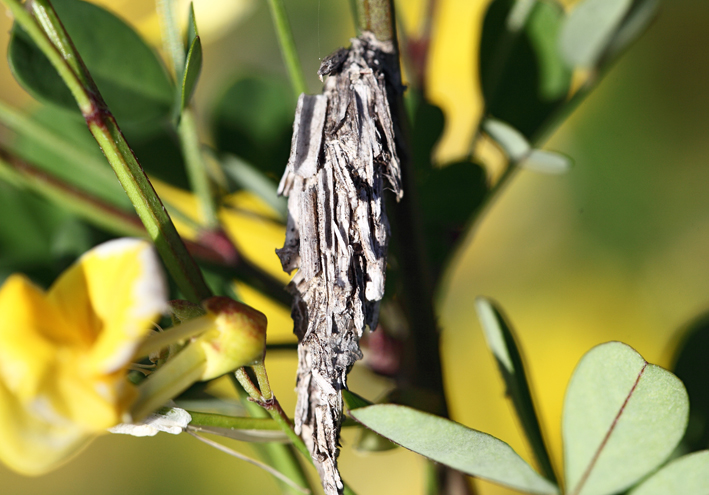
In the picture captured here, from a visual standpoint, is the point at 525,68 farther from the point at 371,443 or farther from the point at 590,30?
the point at 371,443

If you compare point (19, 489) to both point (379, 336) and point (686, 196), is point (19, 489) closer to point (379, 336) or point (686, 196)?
point (379, 336)

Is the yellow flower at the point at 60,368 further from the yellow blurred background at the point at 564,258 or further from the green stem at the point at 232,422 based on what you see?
the yellow blurred background at the point at 564,258

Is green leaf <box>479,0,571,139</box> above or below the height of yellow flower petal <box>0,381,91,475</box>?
above

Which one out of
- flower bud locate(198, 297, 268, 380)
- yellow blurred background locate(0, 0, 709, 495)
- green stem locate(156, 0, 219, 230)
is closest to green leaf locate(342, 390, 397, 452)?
flower bud locate(198, 297, 268, 380)

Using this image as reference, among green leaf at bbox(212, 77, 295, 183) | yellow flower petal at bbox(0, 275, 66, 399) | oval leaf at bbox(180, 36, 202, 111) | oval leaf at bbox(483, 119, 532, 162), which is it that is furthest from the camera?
green leaf at bbox(212, 77, 295, 183)

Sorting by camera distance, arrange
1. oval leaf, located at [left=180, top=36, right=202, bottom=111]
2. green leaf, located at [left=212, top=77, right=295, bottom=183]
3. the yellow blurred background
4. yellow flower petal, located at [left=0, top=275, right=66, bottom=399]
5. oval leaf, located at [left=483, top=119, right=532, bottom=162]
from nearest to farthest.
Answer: yellow flower petal, located at [left=0, top=275, right=66, bottom=399] < oval leaf, located at [left=180, top=36, right=202, bottom=111] < oval leaf, located at [left=483, top=119, right=532, bottom=162] < green leaf, located at [left=212, top=77, right=295, bottom=183] < the yellow blurred background

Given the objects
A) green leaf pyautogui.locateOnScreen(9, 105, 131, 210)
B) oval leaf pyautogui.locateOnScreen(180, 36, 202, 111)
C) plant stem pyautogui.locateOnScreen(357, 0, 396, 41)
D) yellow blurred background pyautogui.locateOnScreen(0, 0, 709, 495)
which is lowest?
yellow blurred background pyautogui.locateOnScreen(0, 0, 709, 495)

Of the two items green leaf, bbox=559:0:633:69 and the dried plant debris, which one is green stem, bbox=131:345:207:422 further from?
green leaf, bbox=559:0:633:69

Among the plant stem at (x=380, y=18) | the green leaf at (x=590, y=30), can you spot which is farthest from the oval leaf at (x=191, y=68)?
the green leaf at (x=590, y=30)

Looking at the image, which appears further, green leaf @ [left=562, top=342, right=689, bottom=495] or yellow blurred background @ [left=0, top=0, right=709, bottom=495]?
yellow blurred background @ [left=0, top=0, right=709, bottom=495]
